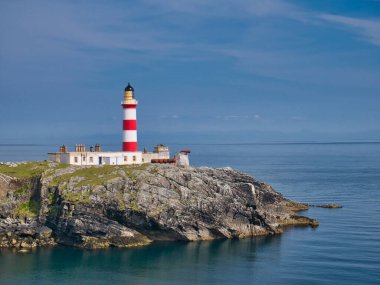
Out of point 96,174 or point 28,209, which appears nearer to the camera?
point 28,209

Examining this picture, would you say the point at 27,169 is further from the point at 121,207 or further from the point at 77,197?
the point at 121,207

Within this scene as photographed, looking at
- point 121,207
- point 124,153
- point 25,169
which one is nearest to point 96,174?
point 121,207

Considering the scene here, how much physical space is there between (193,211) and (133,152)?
21.9 meters

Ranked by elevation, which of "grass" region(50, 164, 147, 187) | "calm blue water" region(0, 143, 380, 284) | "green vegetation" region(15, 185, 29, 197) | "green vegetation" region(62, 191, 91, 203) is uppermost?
"grass" region(50, 164, 147, 187)

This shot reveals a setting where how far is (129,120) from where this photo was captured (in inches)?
3947

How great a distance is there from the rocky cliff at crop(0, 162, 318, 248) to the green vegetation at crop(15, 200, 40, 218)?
0.09m

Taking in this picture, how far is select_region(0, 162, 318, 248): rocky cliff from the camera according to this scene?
79.9 m

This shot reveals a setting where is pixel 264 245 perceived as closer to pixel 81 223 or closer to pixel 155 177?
pixel 155 177

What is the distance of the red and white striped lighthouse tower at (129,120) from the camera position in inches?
3939

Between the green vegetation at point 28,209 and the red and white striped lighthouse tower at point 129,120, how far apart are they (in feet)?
71.8

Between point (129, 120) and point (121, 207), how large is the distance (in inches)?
926

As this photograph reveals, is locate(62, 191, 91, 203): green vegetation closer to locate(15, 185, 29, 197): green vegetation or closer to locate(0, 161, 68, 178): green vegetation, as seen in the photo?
locate(15, 185, 29, 197): green vegetation

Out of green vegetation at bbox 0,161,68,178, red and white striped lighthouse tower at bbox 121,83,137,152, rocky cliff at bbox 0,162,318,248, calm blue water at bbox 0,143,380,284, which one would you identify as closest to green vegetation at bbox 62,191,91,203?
rocky cliff at bbox 0,162,318,248

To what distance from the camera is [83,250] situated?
78062 millimetres
